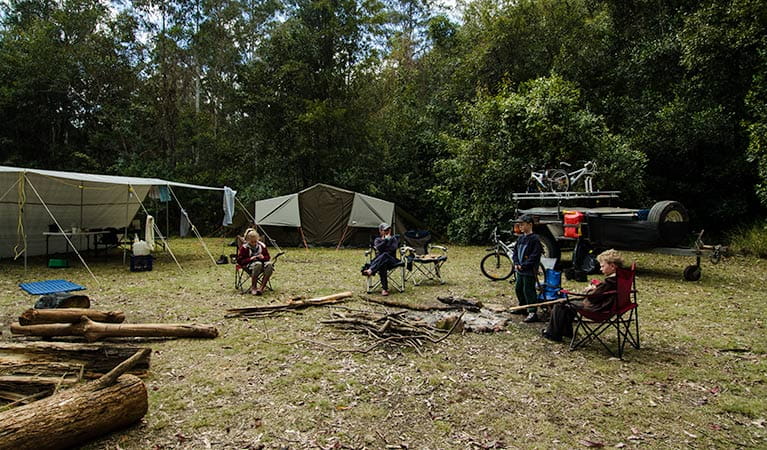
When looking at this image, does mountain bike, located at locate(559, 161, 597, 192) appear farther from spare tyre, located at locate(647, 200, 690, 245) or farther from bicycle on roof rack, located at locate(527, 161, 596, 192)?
spare tyre, located at locate(647, 200, 690, 245)

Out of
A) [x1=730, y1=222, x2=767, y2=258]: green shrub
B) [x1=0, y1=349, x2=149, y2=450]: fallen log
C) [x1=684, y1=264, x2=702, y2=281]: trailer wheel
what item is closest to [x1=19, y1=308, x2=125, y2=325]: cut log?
[x1=0, y1=349, x2=149, y2=450]: fallen log

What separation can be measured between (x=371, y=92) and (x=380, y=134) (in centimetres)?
187

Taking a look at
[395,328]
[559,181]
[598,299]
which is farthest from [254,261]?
[559,181]

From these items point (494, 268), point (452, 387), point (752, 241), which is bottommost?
point (452, 387)

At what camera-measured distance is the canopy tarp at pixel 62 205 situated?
9007 mm

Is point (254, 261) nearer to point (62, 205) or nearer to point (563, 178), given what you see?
point (563, 178)

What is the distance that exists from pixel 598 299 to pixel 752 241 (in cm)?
905

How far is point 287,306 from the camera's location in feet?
18.3

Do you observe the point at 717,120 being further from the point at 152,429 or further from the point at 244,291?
the point at 152,429

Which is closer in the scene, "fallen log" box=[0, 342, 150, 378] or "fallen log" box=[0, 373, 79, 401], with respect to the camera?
"fallen log" box=[0, 373, 79, 401]

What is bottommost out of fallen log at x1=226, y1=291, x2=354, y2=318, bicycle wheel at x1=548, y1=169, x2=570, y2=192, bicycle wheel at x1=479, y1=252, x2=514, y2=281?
fallen log at x1=226, y1=291, x2=354, y2=318

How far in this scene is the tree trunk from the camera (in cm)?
221

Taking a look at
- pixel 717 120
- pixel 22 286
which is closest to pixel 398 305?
pixel 22 286

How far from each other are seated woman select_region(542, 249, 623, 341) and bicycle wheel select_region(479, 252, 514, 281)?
3.12 metres
